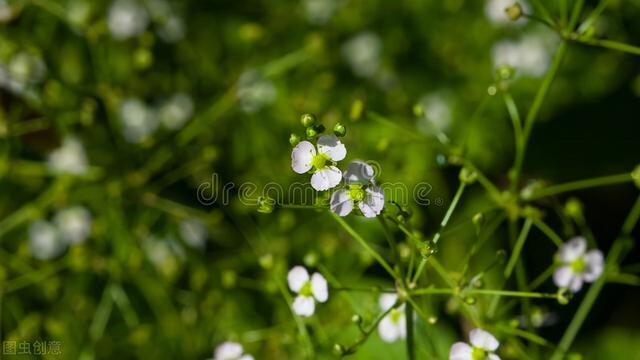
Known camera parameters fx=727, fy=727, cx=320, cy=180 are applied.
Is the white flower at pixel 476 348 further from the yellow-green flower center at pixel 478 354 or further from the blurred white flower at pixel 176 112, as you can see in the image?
the blurred white flower at pixel 176 112

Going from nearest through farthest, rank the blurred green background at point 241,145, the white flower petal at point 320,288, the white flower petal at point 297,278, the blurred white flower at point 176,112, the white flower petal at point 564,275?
1. the white flower petal at point 320,288
2. the white flower petal at point 297,278
3. the white flower petal at point 564,275
4. the blurred green background at point 241,145
5. the blurred white flower at point 176,112

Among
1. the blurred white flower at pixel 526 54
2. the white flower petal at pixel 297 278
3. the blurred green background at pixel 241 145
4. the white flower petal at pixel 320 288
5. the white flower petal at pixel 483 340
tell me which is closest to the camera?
the white flower petal at pixel 483 340

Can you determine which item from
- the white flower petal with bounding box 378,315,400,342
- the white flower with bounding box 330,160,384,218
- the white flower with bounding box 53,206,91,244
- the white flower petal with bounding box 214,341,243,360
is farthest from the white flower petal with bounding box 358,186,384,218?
the white flower with bounding box 53,206,91,244

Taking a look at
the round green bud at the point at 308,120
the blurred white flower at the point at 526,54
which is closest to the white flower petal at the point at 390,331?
the round green bud at the point at 308,120

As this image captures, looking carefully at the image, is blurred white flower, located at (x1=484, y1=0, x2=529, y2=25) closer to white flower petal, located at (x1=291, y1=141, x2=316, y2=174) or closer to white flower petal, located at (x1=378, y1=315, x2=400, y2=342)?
white flower petal, located at (x1=378, y1=315, x2=400, y2=342)

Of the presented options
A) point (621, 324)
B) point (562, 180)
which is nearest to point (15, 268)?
point (562, 180)

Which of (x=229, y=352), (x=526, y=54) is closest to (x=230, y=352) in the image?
(x=229, y=352)
